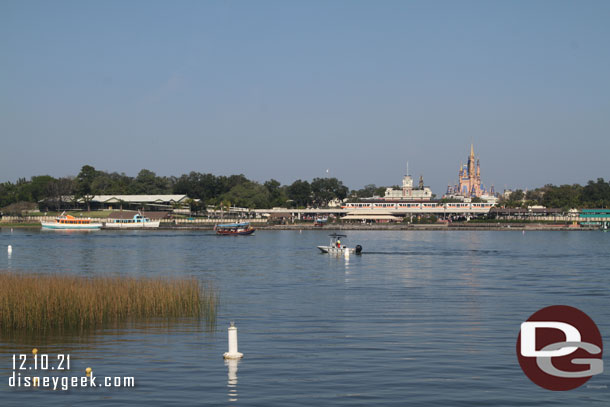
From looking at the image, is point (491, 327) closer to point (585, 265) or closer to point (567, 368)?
point (567, 368)

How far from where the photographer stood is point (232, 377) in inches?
784

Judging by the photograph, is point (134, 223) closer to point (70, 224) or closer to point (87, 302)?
point (70, 224)

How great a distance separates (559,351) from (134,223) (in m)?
175

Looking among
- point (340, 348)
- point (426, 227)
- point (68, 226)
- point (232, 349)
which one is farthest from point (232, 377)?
point (426, 227)

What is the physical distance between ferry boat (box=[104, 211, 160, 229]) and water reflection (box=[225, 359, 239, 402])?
167711 millimetres

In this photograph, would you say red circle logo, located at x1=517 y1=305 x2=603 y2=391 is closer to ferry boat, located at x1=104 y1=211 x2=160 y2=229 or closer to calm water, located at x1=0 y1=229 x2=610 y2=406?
calm water, located at x1=0 y1=229 x2=610 y2=406

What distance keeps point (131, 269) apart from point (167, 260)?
1289 centimetres

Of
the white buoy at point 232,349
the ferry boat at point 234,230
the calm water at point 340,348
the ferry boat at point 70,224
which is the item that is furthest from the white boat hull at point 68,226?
the white buoy at point 232,349

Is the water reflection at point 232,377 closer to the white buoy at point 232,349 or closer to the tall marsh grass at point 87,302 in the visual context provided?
the white buoy at point 232,349

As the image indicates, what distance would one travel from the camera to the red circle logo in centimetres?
2006

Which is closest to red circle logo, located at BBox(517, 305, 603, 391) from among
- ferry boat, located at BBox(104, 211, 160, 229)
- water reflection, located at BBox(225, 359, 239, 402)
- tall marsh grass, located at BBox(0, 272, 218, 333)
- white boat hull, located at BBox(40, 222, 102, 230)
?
water reflection, located at BBox(225, 359, 239, 402)

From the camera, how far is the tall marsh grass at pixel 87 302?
26203mm

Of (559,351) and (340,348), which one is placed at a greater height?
(559,351)

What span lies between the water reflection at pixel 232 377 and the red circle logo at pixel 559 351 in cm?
880
